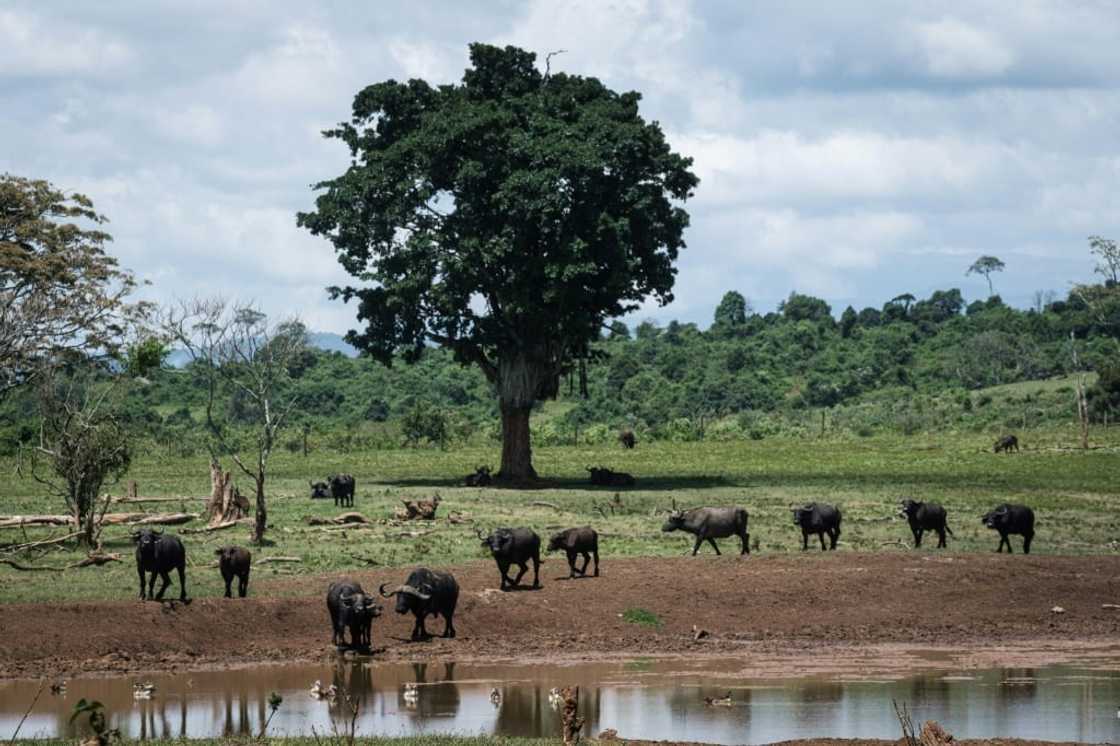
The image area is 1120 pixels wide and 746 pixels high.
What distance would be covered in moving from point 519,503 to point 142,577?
20.6 meters

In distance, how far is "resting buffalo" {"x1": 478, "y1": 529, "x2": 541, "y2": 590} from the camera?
27969 millimetres

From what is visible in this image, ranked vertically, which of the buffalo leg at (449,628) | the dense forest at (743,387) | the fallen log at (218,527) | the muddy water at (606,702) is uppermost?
the dense forest at (743,387)

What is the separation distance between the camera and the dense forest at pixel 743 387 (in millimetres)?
83000

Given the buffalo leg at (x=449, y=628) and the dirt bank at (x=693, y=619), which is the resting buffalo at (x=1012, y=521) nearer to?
the dirt bank at (x=693, y=619)

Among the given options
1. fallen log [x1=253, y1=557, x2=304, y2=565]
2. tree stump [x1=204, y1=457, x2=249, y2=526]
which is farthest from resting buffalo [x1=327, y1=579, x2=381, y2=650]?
tree stump [x1=204, y1=457, x2=249, y2=526]

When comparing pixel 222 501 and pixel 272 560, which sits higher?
pixel 222 501

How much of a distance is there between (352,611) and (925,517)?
1464 centimetres

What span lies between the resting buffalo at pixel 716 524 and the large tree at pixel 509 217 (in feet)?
60.5

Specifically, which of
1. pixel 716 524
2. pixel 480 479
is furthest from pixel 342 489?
pixel 716 524

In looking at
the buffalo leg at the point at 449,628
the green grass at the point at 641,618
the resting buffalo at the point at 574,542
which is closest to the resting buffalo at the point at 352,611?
the buffalo leg at the point at 449,628

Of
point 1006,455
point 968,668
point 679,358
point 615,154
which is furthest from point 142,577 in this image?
point 679,358

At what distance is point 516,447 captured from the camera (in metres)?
55.0

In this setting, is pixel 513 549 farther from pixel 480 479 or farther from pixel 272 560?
pixel 480 479

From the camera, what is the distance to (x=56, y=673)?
23047 millimetres
